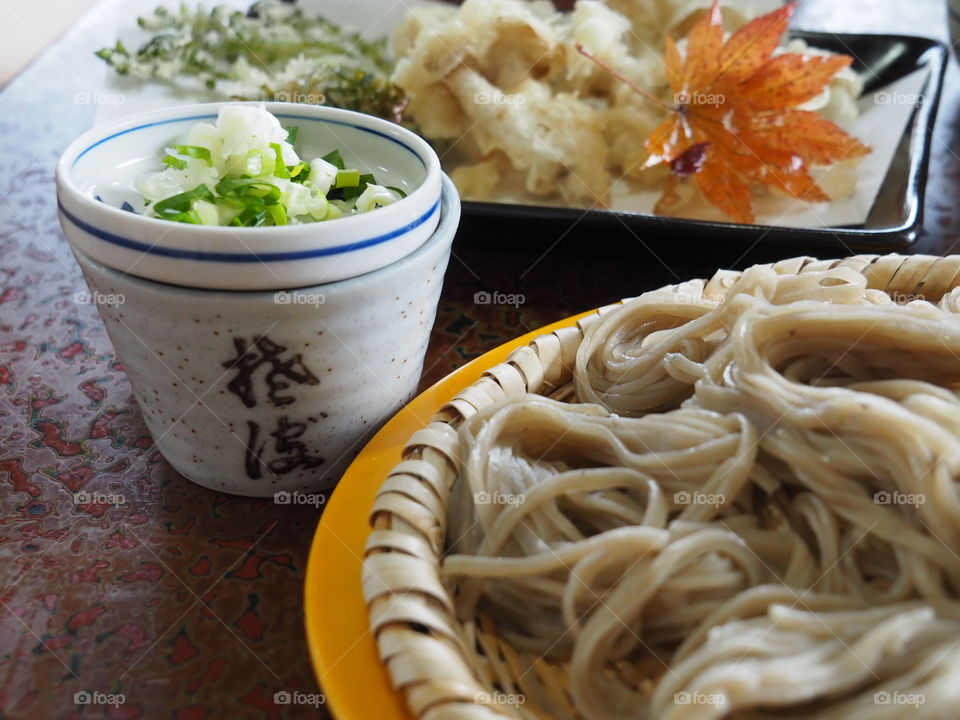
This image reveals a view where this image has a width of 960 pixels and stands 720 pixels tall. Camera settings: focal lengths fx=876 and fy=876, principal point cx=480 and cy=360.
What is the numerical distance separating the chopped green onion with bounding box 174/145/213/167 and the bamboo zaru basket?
575mm

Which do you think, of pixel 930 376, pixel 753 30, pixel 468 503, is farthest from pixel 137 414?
pixel 753 30

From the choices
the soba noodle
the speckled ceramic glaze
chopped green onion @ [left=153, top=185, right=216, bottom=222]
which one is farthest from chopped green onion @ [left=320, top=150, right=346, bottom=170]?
the soba noodle

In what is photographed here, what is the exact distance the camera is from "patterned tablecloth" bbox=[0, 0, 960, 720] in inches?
47.3

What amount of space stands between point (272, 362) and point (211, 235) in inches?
8.9

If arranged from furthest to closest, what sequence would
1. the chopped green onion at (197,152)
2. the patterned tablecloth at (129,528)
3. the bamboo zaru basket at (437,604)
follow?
the chopped green onion at (197,152) → the patterned tablecloth at (129,528) → the bamboo zaru basket at (437,604)

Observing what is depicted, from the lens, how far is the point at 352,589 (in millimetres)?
1170

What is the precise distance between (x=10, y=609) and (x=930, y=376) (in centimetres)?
138

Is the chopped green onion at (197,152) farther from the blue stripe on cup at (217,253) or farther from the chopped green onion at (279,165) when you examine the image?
Result: the blue stripe on cup at (217,253)

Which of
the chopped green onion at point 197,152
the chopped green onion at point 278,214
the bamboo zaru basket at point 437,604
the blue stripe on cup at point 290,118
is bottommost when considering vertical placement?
the bamboo zaru basket at point 437,604

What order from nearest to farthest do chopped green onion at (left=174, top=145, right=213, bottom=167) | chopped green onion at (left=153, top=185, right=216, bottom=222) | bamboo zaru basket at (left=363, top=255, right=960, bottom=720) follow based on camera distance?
bamboo zaru basket at (left=363, top=255, right=960, bottom=720) < chopped green onion at (left=153, top=185, right=216, bottom=222) < chopped green onion at (left=174, top=145, right=213, bottom=167)

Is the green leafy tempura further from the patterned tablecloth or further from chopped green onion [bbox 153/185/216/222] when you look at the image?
chopped green onion [bbox 153/185/216/222]

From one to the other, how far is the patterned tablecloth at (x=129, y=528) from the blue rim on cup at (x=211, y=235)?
1.46 ft

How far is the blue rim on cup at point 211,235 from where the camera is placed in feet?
4.01

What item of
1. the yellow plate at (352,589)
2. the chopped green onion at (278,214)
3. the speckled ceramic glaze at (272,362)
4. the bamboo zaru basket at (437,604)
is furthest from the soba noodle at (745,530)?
the chopped green onion at (278,214)
